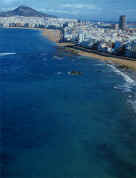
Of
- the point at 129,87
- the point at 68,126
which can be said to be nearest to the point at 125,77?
the point at 129,87

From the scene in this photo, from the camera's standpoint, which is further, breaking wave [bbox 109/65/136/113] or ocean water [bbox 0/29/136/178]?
breaking wave [bbox 109/65/136/113]

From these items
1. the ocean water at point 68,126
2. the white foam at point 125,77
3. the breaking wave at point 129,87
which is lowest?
the ocean water at point 68,126

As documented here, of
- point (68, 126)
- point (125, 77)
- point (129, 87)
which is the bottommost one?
point (68, 126)

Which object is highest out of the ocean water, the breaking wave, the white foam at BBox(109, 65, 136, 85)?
the white foam at BBox(109, 65, 136, 85)

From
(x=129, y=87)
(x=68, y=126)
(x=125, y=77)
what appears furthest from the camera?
(x=125, y=77)

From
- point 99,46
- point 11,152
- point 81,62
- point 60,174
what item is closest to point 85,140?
point 60,174

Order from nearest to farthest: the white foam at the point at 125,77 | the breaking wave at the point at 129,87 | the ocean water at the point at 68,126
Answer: the ocean water at the point at 68,126 → the breaking wave at the point at 129,87 → the white foam at the point at 125,77

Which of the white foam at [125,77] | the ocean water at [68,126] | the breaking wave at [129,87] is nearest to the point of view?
the ocean water at [68,126]

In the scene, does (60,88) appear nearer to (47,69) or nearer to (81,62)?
(47,69)

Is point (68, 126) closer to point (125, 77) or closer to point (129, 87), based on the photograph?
point (129, 87)
